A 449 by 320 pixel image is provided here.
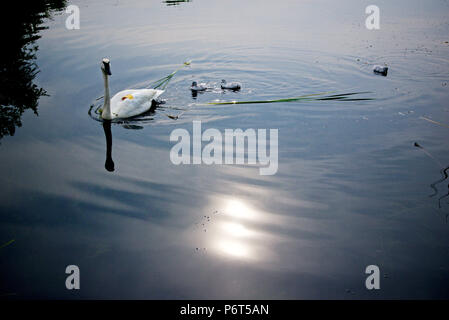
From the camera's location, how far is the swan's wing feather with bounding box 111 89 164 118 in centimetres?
942

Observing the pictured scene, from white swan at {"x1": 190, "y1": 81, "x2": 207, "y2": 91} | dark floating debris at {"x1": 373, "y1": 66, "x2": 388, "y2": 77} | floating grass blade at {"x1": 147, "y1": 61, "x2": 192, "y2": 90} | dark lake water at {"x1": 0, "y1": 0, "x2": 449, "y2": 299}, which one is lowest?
dark lake water at {"x1": 0, "y1": 0, "x2": 449, "y2": 299}

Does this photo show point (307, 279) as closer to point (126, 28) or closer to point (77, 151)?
point (77, 151)

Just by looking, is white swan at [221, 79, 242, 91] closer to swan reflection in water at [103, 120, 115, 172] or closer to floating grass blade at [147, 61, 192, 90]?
floating grass blade at [147, 61, 192, 90]

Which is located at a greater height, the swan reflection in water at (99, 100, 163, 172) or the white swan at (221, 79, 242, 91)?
the white swan at (221, 79, 242, 91)

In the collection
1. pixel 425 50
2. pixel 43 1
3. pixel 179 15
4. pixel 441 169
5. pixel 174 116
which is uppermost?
pixel 43 1

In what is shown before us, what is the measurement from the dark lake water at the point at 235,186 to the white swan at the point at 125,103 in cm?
32

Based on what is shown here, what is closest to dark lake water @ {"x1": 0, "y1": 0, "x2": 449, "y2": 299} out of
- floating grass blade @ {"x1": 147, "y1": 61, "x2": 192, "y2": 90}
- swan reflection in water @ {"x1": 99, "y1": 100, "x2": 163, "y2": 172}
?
swan reflection in water @ {"x1": 99, "y1": 100, "x2": 163, "y2": 172}

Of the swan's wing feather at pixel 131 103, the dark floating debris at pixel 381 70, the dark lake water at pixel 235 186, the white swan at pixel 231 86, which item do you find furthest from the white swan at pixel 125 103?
the dark floating debris at pixel 381 70

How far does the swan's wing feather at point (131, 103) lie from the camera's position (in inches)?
371

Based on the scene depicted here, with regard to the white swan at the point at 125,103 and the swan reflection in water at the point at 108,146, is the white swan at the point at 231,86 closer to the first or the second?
the white swan at the point at 125,103

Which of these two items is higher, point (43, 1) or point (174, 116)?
point (43, 1)

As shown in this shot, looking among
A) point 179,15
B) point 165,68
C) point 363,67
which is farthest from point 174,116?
point 179,15

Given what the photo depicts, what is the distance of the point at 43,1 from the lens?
Answer: 75.5 ft
